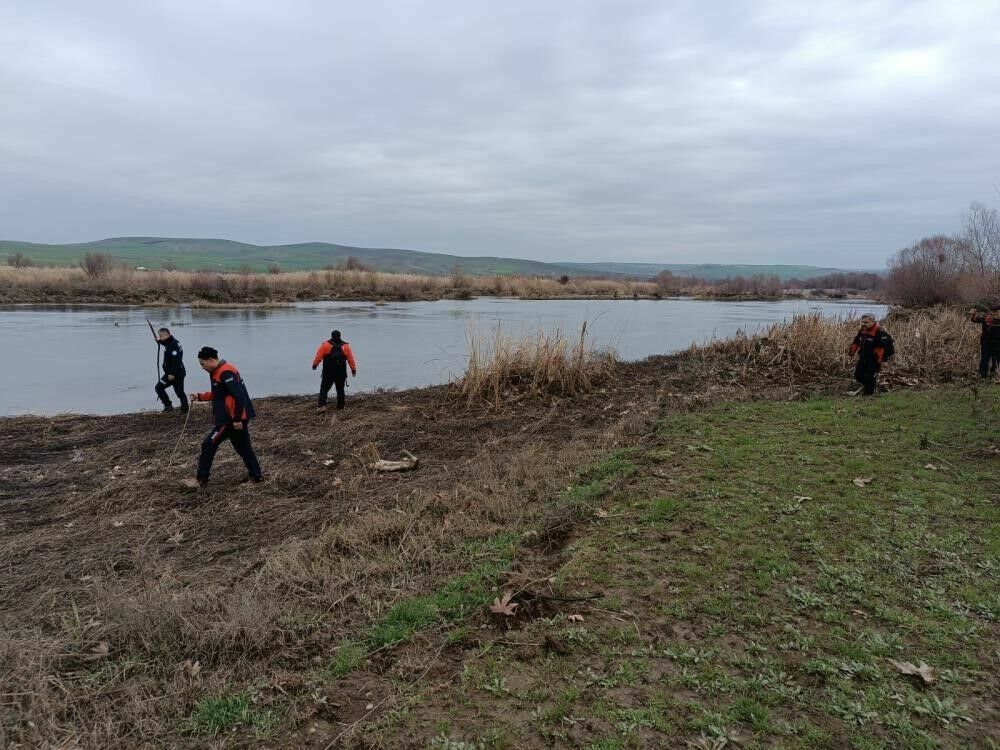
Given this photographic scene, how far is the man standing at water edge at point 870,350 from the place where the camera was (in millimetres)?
10227

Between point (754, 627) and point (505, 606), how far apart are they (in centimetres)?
139

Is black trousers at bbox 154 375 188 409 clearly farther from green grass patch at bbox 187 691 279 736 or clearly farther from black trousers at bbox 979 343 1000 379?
black trousers at bbox 979 343 1000 379

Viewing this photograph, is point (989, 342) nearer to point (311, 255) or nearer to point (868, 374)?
point (868, 374)

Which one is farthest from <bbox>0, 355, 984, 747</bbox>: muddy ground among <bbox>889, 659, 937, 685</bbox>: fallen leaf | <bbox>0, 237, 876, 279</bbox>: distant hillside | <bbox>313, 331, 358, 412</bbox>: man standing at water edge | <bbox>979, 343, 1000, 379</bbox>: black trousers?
<bbox>0, 237, 876, 279</bbox>: distant hillside

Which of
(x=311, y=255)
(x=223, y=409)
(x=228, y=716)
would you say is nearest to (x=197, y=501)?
(x=223, y=409)

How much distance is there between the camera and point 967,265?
2948 centimetres

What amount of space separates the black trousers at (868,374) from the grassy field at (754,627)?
4.79 meters

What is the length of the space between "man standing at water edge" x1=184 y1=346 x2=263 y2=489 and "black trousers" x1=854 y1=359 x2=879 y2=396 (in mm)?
9798

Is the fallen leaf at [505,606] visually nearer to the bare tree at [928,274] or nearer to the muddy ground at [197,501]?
the muddy ground at [197,501]

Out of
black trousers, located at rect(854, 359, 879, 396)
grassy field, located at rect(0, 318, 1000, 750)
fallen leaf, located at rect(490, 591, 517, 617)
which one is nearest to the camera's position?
grassy field, located at rect(0, 318, 1000, 750)

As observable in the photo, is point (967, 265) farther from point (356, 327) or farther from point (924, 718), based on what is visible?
point (924, 718)

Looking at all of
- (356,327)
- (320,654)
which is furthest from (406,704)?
(356,327)

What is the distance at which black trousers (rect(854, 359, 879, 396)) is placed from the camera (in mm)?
10359

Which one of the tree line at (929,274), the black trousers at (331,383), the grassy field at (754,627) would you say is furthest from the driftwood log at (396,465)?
the tree line at (929,274)
